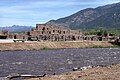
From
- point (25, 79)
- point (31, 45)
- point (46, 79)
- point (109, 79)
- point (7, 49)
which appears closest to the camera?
point (109, 79)

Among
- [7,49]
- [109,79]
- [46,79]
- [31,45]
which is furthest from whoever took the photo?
[31,45]

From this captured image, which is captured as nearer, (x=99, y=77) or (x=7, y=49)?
(x=99, y=77)

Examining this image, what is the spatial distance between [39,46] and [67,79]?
146660mm

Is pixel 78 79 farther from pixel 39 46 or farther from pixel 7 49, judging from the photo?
pixel 39 46

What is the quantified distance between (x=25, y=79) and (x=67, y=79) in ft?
23.7

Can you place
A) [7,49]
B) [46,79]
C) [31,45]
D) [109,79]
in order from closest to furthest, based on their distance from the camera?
1. [109,79]
2. [46,79]
3. [7,49]
4. [31,45]

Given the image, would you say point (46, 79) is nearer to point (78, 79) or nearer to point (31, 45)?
point (78, 79)

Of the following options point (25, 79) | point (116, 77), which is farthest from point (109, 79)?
point (25, 79)

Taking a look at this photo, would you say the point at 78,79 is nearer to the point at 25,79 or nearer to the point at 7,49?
the point at 25,79

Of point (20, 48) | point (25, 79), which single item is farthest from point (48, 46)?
point (25, 79)

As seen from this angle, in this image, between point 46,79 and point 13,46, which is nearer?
point 46,79

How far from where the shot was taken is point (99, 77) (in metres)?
37.4

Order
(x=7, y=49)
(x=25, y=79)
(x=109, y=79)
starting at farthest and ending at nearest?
(x=7, y=49)
(x=25, y=79)
(x=109, y=79)

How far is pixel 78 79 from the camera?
120 ft
